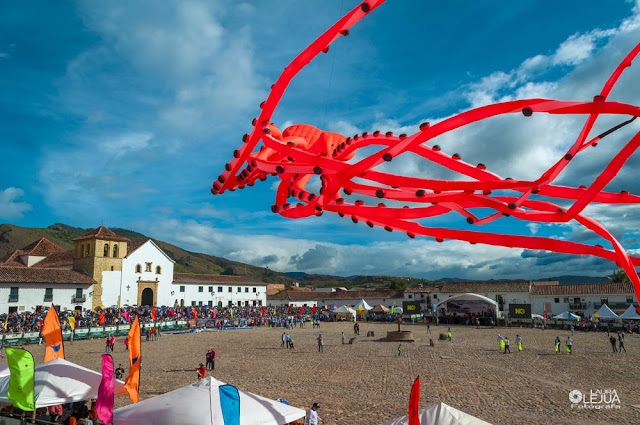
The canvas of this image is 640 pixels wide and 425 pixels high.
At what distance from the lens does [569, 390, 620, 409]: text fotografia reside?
14938 millimetres

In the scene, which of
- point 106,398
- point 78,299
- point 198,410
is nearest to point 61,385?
point 106,398

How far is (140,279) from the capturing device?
63.7m

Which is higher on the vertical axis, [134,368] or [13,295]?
[13,295]

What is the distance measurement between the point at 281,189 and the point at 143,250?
212 feet

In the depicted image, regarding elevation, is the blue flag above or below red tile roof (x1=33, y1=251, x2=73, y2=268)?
below

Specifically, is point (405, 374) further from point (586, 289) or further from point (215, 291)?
point (215, 291)

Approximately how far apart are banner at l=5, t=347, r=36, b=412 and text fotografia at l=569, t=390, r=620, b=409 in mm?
15755

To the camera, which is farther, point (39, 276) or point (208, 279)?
point (208, 279)

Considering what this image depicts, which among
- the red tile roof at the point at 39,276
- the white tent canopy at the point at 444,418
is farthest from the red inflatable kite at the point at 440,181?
the red tile roof at the point at 39,276

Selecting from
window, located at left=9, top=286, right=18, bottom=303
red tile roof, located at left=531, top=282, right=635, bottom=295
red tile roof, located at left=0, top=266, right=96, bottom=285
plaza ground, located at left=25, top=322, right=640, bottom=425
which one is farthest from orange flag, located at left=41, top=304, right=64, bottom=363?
red tile roof, located at left=531, top=282, right=635, bottom=295

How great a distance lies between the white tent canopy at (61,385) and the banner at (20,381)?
65 cm

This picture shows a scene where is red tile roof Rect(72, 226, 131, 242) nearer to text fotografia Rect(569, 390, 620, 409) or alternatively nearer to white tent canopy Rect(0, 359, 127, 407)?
white tent canopy Rect(0, 359, 127, 407)

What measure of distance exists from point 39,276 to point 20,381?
49.3 meters

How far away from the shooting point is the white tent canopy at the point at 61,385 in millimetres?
9219
